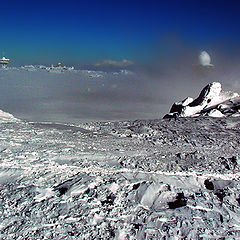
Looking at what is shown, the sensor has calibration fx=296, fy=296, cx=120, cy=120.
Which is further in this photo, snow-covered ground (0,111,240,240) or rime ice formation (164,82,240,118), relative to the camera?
rime ice formation (164,82,240,118)

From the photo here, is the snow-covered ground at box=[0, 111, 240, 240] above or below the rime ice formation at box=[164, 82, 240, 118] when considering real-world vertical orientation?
below

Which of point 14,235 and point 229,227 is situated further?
point 229,227

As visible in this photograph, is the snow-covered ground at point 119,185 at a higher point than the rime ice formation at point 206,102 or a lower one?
lower

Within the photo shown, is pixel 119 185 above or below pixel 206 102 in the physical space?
below

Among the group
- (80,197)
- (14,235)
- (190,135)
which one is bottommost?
(14,235)

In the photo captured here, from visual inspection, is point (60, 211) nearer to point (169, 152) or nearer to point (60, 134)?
point (169, 152)

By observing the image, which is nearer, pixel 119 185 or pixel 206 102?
pixel 119 185

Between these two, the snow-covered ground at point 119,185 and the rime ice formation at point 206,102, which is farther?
the rime ice formation at point 206,102

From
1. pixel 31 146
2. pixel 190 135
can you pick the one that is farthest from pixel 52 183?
pixel 190 135
